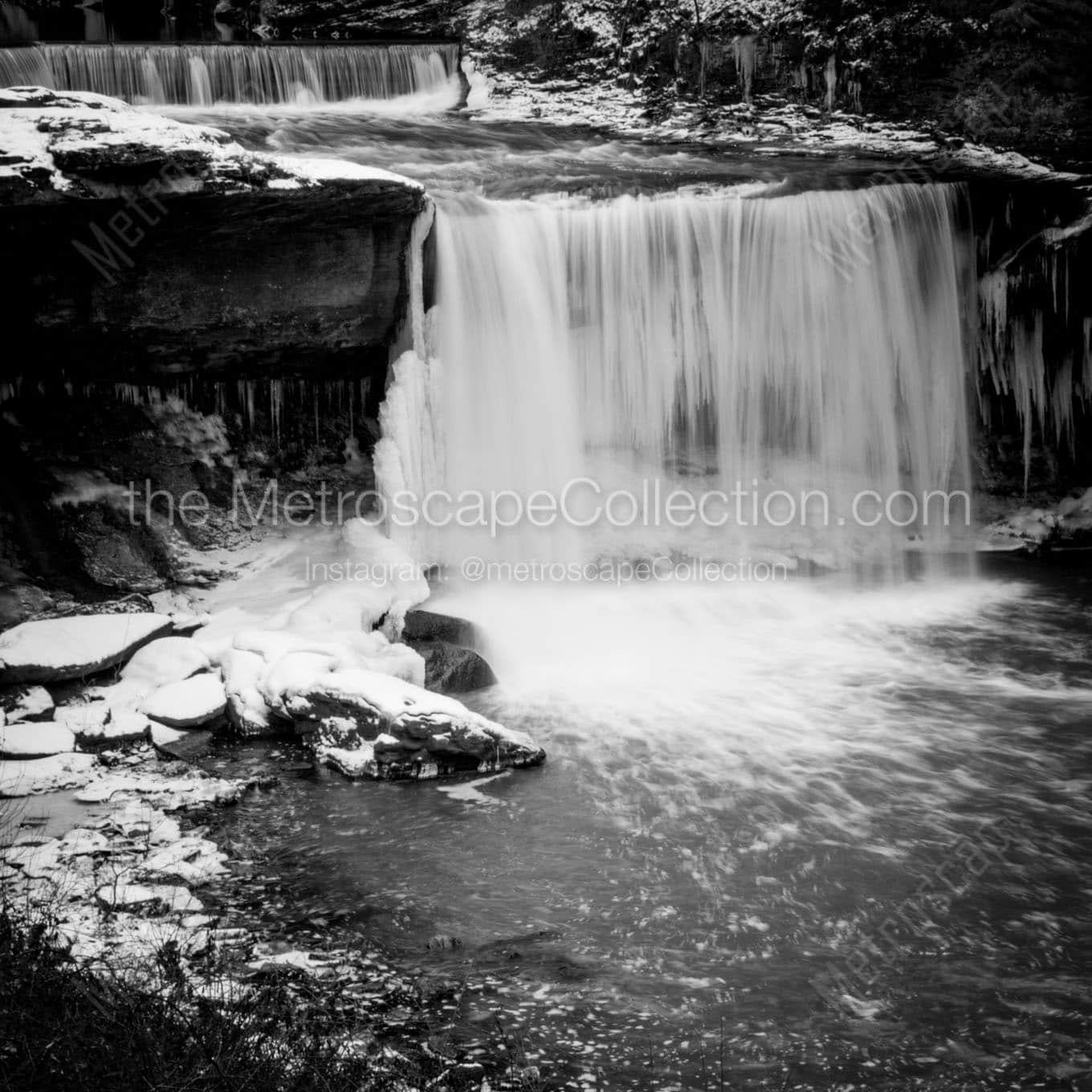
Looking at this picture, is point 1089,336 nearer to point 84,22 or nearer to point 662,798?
point 662,798

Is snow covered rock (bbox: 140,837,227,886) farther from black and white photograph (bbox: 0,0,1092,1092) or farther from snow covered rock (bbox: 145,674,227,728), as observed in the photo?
snow covered rock (bbox: 145,674,227,728)

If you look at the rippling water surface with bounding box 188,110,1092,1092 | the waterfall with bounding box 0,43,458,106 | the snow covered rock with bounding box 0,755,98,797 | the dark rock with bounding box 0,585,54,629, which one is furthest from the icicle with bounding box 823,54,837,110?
the snow covered rock with bounding box 0,755,98,797

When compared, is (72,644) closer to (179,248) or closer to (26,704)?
(26,704)

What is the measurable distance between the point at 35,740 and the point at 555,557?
5501 millimetres

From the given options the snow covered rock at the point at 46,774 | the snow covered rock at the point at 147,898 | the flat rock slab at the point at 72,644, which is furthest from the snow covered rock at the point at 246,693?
the snow covered rock at the point at 147,898

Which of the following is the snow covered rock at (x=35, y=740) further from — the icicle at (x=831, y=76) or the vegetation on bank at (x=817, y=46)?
the icicle at (x=831, y=76)

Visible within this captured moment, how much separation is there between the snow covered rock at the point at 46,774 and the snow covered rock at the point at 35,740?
0.06 m

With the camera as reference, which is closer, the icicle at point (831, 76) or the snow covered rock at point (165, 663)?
the snow covered rock at point (165, 663)

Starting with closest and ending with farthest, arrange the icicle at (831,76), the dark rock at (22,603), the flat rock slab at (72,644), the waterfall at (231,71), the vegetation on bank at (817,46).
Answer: the flat rock slab at (72,644), the dark rock at (22,603), the waterfall at (231,71), the vegetation on bank at (817,46), the icicle at (831,76)

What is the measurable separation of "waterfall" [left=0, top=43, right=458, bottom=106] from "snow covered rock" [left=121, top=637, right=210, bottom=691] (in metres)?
7.91

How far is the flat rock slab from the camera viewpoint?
305 inches

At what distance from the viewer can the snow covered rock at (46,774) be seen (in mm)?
6531

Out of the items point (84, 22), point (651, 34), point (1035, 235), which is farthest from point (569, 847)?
point (84, 22)

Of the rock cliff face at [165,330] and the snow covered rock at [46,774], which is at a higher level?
the rock cliff face at [165,330]
